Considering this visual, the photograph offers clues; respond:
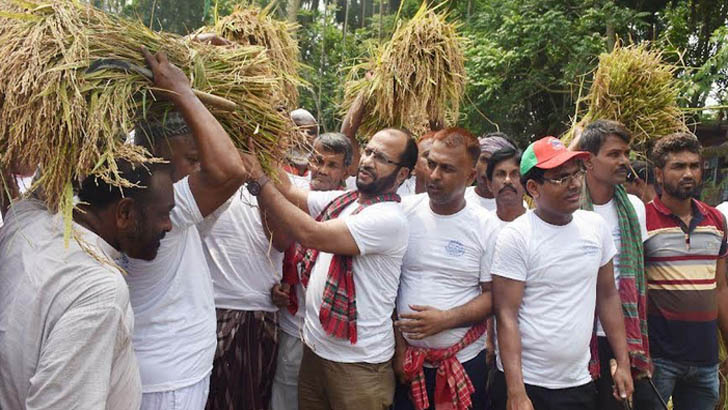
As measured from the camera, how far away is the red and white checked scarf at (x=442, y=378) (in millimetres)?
3000

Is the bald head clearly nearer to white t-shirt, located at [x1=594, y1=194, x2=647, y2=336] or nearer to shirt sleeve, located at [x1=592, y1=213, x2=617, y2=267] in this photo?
shirt sleeve, located at [x1=592, y1=213, x2=617, y2=267]

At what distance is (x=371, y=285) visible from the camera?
2.95 m

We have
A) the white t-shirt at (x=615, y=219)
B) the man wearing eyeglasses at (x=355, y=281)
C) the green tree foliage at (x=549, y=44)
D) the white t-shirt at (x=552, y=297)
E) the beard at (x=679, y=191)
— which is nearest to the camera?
the man wearing eyeglasses at (x=355, y=281)

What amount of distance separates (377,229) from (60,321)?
1.57 metres

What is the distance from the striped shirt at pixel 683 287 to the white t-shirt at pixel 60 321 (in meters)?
3.10

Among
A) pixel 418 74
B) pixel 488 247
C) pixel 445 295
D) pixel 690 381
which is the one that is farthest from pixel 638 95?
pixel 445 295

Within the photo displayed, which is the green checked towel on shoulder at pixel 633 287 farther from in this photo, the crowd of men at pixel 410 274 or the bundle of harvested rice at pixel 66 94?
the bundle of harvested rice at pixel 66 94

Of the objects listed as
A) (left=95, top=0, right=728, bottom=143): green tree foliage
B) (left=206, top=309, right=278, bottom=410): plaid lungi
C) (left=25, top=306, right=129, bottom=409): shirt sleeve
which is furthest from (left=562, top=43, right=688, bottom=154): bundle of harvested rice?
(left=95, top=0, right=728, bottom=143): green tree foliage

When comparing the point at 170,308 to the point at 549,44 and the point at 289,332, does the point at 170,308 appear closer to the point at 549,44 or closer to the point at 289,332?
the point at 289,332

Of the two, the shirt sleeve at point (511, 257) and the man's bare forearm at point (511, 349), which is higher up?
the shirt sleeve at point (511, 257)

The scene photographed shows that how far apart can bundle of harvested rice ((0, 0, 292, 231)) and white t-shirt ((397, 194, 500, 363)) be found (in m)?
1.62

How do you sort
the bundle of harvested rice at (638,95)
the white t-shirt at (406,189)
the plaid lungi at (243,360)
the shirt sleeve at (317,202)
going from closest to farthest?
the plaid lungi at (243,360) → the shirt sleeve at (317,202) → the bundle of harvested rice at (638,95) → the white t-shirt at (406,189)

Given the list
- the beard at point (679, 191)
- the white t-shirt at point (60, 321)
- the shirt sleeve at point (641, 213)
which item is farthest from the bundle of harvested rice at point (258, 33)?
the beard at point (679, 191)

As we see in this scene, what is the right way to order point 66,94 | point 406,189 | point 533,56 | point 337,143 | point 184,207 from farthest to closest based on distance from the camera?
point 533,56 < point 406,189 < point 337,143 < point 184,207 < point 66,94
